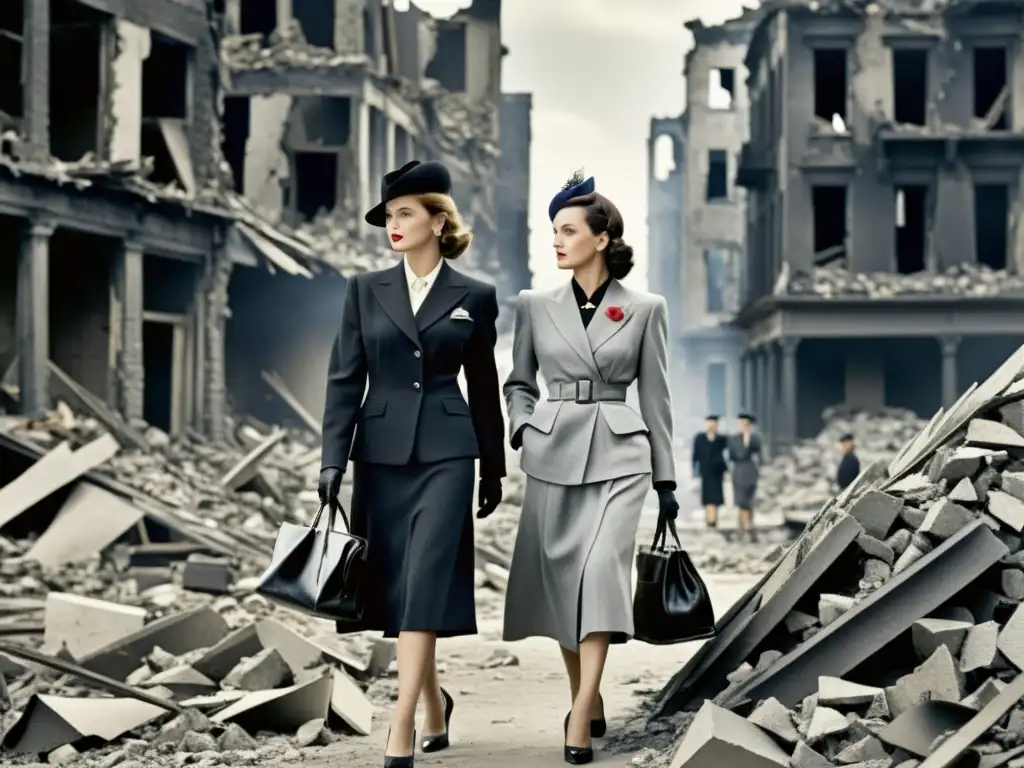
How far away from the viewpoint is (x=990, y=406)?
256 inches

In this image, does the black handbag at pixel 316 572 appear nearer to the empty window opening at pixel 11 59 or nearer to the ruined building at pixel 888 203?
the empty window opening at pixel 11 59

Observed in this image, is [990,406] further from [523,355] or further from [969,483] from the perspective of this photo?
[523,355]

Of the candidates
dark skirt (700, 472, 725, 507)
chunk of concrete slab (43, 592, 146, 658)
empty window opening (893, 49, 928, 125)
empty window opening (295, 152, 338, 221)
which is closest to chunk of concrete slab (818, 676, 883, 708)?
chunk of concrete slab (43, 592, 146, 658)

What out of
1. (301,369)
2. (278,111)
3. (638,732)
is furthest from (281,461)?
(638,732)

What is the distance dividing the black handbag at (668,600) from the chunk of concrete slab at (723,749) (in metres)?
0.82

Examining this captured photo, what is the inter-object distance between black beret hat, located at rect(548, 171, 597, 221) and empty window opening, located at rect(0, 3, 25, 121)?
13281 millimetres

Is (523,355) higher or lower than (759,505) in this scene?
higher

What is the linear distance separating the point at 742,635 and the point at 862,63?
27.8 meters

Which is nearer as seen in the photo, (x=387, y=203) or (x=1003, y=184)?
(x=387, y=203)

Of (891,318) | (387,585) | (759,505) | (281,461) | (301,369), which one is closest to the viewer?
(387,585)

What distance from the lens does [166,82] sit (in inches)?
869

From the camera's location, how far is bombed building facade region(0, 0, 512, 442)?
18.3m

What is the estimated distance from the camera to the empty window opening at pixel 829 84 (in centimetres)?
3294

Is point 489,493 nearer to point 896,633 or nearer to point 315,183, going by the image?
point 896,633
